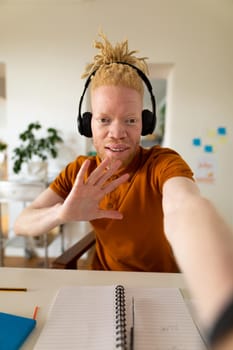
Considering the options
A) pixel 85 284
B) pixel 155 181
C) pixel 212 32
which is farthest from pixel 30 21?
pixel 85 284

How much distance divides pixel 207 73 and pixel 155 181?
1760 millimetres

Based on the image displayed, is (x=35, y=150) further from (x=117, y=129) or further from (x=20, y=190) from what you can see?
(x=117, y=129)

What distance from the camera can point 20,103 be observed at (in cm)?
220

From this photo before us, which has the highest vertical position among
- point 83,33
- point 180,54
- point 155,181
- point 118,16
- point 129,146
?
point 118,16

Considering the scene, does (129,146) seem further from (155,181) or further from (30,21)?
(30,21)

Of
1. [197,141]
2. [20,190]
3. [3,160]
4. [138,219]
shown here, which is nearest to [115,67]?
[138,219]

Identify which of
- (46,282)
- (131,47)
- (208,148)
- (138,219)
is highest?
(131,47)

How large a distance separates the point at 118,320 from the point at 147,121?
1.83ft

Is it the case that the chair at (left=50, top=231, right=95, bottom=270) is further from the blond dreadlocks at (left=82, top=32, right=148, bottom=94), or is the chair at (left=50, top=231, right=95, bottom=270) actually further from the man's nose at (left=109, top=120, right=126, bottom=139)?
the blond dreadlocks at (left=82, top=32, right=148, bottom=94)

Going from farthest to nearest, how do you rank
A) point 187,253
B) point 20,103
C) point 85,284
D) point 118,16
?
point 20,103 → point 118,16 → point 85,284 → point 187,253

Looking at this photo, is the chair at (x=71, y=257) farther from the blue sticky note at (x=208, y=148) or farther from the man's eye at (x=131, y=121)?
the blue sticky note at (x=208, y=148)

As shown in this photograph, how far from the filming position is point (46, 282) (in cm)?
65

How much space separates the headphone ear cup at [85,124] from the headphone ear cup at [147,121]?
17 centimetres

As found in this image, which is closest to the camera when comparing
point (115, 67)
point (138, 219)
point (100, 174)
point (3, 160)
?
point (100, 174)
